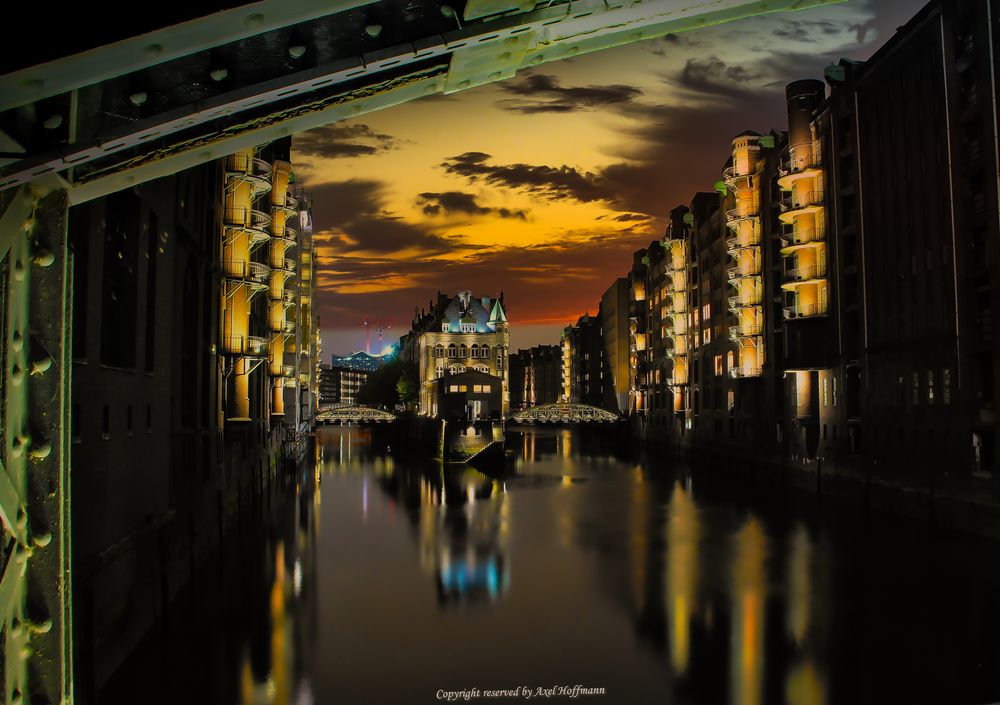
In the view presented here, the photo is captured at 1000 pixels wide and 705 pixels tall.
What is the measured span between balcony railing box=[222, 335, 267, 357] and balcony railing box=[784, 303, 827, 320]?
29152mm

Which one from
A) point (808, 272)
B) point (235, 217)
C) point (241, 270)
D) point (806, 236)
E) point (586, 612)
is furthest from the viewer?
point (806, 236)

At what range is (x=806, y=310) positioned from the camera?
42375mm

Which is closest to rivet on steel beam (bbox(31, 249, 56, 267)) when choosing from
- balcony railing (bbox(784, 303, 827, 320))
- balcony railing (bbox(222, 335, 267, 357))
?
balcony railing (bbox(222, 335, 267, 357))

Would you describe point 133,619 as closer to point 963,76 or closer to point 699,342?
point 963,76

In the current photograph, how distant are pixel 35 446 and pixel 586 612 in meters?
20.6

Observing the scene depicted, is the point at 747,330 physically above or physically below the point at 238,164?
below

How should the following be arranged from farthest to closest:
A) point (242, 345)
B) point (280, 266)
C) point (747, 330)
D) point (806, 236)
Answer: point (747, 330), point (280, 266), point (806, 236), point (242, 345)

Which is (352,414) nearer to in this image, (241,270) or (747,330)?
(747,330)

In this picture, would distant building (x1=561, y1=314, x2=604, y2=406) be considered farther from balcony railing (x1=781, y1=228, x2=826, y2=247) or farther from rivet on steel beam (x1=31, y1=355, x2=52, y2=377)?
rivet on steel beam (x1=31, y1=355, x2=52, y2=377)

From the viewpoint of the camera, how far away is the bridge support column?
443 centimetres

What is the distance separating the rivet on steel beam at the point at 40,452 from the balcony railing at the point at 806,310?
42.6m

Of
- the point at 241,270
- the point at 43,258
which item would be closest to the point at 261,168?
the point at 241,270

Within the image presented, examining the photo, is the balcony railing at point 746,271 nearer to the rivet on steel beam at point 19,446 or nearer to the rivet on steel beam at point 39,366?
the rivet on steel beam at point 39,366

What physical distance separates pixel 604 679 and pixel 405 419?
332ft
